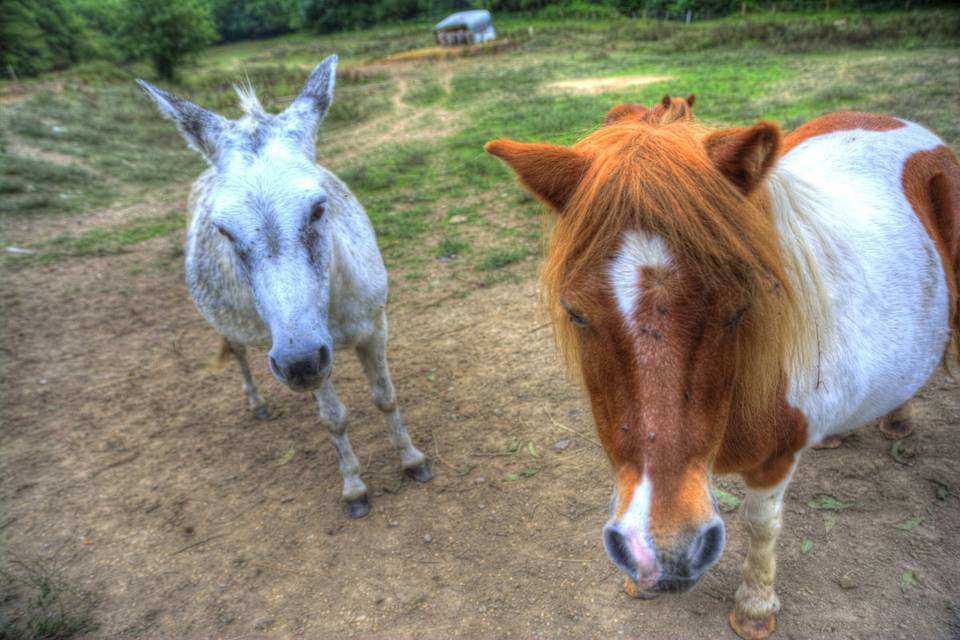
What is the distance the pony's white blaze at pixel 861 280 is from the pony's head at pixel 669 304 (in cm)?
35

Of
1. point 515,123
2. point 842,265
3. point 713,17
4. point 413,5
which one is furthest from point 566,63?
point 413,5

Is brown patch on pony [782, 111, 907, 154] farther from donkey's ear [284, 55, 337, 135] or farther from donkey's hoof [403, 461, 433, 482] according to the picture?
donkey's hoof [403, 461, 433, 482]

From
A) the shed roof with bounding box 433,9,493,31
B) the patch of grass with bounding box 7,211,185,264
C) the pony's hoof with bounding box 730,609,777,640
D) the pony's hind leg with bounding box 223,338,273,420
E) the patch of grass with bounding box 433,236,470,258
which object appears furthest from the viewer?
the shed roof with bounding box 433,9,493,31

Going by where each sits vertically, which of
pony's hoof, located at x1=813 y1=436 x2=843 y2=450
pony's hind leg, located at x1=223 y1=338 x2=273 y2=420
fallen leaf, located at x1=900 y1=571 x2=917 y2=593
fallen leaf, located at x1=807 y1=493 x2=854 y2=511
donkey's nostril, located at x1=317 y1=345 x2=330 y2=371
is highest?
donkey's nostril, located at x1=317 y1=345 x2=330 y2=371

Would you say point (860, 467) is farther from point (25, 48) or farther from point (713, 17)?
point (25, 48)

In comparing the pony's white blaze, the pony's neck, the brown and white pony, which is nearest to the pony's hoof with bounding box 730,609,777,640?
the brown and white pony

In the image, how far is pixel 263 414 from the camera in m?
4.00

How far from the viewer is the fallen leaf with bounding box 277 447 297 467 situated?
3530mm

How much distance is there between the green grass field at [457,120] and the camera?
6.48 meters

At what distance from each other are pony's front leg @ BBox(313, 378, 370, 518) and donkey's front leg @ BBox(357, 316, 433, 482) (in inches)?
9.8

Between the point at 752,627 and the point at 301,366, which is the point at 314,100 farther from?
the point at 752,627

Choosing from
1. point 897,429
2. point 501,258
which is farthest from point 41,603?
point 897,429

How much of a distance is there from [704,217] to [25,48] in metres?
33.3

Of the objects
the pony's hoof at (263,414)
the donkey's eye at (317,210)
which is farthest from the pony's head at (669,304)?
the pony's hoof at (263,414)
